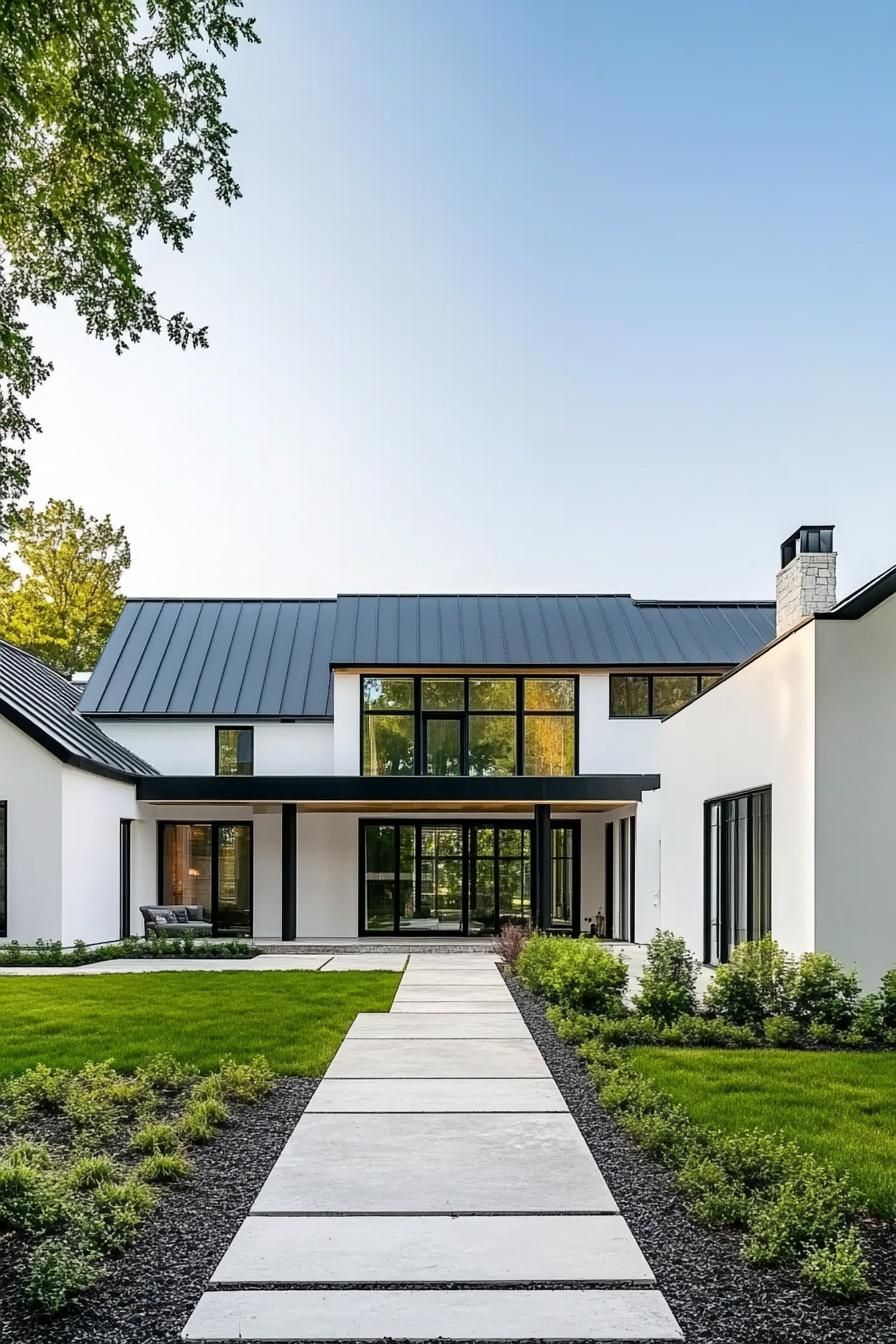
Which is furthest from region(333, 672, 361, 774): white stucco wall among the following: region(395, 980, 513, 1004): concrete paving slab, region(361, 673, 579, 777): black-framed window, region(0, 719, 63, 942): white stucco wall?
region(395, 980, 513, 1004): concrete paving slab

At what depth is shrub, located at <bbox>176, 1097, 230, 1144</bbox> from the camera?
5.87m

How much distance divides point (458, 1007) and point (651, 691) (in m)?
12.7

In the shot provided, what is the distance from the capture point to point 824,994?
916 cm

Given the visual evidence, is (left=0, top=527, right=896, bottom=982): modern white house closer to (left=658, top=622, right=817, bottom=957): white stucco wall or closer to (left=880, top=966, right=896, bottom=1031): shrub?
(left=658, top=622, right=817, bottom=957): white stucco wall

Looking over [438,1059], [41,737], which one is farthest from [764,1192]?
[41,737]

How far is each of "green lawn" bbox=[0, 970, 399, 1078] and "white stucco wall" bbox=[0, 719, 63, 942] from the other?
3.00 meters

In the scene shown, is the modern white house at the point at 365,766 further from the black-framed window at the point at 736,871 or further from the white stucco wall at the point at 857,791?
the white stucco wall at the point at 857,791

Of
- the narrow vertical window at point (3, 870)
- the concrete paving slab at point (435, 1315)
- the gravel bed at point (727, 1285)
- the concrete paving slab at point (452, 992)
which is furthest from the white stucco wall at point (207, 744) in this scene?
the concrete paving slab at point (435, 1315)

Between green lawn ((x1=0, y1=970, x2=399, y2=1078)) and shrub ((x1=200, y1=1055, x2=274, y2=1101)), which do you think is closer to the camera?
shrub ((x1=200, y1=1055, x2=274, y2=1101))

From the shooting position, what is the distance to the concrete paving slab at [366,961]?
15.6m

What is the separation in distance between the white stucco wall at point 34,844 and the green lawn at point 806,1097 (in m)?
11.4

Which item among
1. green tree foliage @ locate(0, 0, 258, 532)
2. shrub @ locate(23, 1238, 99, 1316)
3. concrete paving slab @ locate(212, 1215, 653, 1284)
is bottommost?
concrete paving slab @ locate(212, 1215, 653, 1284)

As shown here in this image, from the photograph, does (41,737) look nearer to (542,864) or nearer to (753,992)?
(542,864)

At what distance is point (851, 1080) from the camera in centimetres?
725
